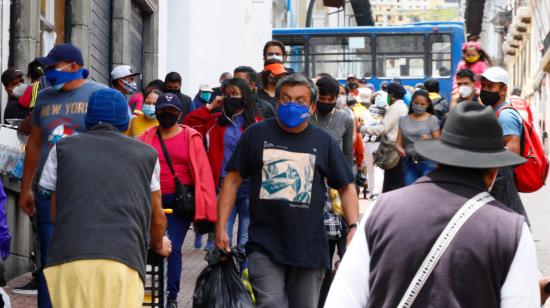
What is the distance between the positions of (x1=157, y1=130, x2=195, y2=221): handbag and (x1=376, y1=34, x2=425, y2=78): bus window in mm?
21575

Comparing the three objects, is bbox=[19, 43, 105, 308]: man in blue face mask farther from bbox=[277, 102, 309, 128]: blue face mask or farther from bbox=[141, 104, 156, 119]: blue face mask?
bbox=[141, 104, 156, 119]: blue face mask

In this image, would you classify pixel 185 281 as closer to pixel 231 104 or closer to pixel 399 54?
pixel 231 104

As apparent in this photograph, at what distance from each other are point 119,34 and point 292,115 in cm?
927

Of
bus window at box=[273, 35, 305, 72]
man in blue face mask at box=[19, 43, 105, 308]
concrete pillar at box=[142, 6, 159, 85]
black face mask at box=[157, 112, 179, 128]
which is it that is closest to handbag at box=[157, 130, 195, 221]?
black face mask at box=[157, 112, 179, 128]

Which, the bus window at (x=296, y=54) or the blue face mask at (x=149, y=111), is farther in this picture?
the bus window at (x=296, y=54)

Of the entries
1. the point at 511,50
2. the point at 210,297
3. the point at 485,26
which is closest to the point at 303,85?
the point at 210,297

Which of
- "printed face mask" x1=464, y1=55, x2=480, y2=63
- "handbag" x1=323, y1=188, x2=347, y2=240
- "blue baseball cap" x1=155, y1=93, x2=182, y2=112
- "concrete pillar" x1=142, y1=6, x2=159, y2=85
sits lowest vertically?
"handbag" x1=323, y1=188, x2=347, y2=240

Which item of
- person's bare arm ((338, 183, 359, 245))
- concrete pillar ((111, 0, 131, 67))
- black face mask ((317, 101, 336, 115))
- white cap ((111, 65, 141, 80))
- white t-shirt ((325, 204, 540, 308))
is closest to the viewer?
white t-shirt ((325, 204, 540, 308))

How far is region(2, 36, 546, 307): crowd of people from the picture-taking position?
372 centimetres

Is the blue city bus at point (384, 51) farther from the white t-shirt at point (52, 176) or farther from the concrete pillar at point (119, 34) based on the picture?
the white t-shirt at point (52, 176)

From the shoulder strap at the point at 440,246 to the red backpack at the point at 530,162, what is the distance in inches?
168

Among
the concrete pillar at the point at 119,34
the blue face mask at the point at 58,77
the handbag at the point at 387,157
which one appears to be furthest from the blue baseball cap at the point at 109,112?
the concrete pillar at the point at 119,34

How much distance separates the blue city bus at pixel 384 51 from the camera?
29484 mm

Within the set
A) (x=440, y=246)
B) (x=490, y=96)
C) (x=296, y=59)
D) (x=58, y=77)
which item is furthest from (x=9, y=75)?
(x=296, y=59)
